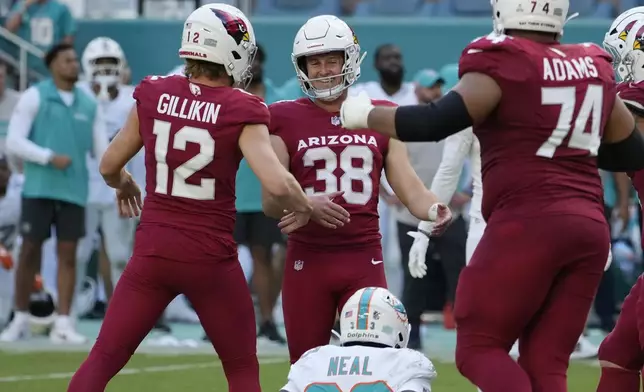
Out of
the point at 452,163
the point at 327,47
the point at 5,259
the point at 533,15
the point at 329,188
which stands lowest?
the point at 5,259

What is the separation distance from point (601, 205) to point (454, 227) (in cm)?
536

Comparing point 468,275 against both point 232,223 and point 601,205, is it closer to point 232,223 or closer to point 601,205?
point 601,205

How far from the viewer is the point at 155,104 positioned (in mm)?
5613

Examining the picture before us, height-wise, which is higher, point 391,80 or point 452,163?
point 391,80

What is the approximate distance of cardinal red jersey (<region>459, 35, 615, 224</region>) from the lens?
4863mm

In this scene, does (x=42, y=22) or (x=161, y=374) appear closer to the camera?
(x=161, y=374)

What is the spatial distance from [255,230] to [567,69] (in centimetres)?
592

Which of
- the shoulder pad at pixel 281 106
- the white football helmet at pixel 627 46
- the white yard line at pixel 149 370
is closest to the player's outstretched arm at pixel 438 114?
the shoulder pad at pixel 281 106

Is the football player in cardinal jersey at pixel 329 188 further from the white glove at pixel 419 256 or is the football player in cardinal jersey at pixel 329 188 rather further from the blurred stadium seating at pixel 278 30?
the blurred stadium seating at pixel 278 30

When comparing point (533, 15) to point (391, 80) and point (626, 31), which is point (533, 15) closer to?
point (626, 31)

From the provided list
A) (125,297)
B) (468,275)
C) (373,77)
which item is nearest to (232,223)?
(125,297)

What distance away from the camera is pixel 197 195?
5.63 m

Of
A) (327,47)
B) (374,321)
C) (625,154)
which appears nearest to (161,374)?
(327,47)

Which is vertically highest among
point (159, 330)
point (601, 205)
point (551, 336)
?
point (601, 205)
